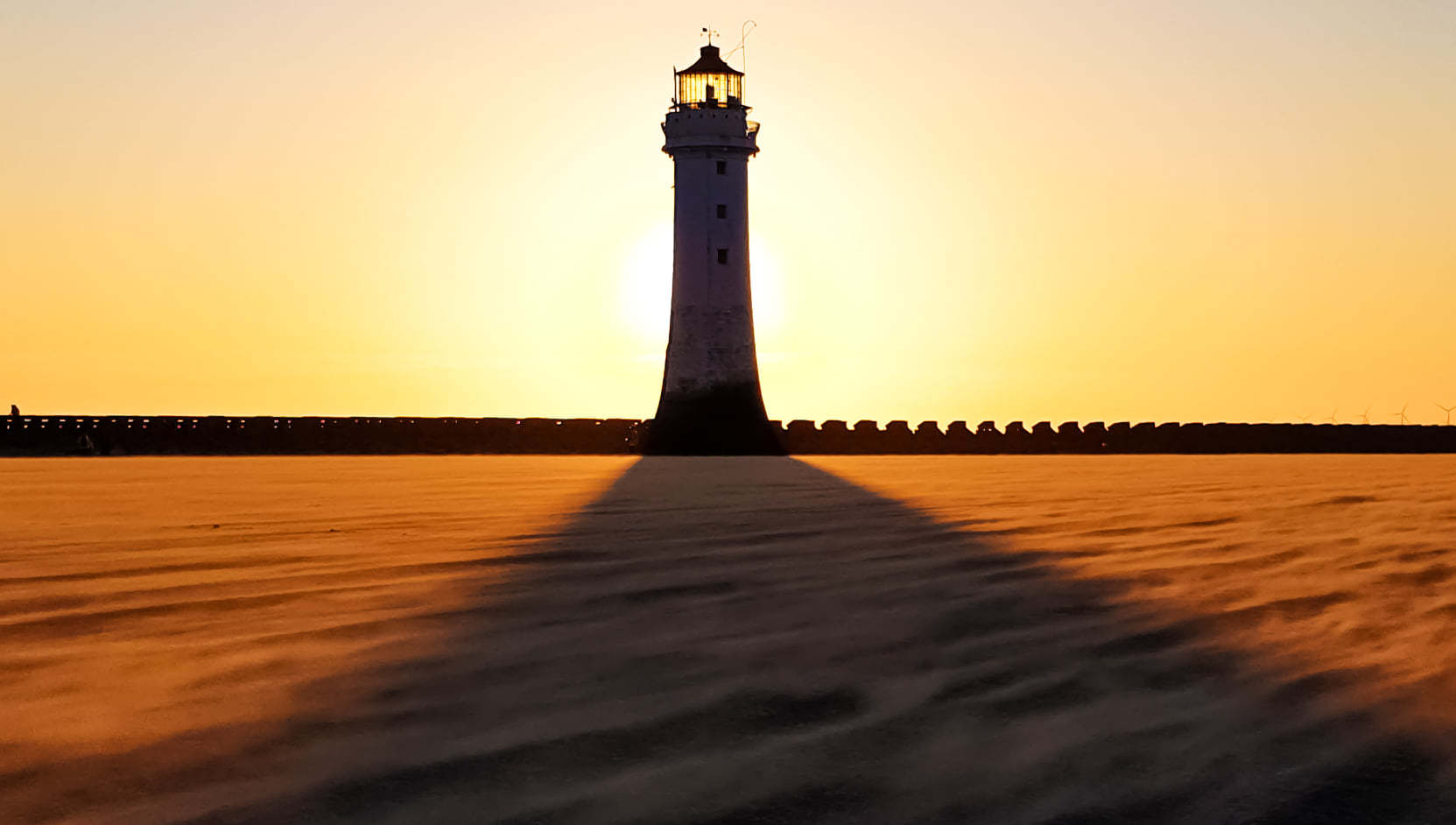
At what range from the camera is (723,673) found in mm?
3582

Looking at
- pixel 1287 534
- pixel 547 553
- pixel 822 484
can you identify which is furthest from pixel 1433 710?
pixel 822 484

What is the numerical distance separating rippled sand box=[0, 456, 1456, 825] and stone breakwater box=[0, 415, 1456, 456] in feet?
66.6

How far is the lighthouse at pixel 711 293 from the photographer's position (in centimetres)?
2870

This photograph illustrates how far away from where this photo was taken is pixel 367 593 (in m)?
4.85

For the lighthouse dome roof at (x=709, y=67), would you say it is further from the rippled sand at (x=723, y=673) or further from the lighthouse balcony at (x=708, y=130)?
the rippled sand at (x=723, y=673)

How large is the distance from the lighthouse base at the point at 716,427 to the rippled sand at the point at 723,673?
2088 cm

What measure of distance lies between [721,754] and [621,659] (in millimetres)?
931

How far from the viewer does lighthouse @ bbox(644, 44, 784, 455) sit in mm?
28703

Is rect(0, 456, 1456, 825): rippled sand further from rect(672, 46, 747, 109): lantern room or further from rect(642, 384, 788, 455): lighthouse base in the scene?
rect(672, 46, 747, 109): lantern room

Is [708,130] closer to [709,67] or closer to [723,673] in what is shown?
[709,67]

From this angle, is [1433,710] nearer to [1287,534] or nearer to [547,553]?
[547,553]

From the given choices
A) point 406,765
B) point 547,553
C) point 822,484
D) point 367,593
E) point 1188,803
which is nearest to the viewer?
point 1188,803

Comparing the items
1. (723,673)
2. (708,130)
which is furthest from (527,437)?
(723,673)

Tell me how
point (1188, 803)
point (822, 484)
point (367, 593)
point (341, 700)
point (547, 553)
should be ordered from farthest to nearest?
point (822, 484) < point (547, 553) < point (367, 593) < point (341, 700) < point (1188, 803)
